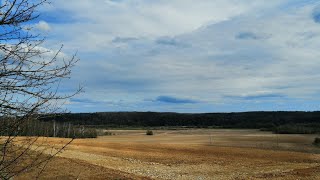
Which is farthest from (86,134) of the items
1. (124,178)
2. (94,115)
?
(94,115)

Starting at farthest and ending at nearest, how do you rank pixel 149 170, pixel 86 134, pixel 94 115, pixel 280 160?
pixel 94 115 → pixel 86 134 → pixel 280 160 → pixel 149 170

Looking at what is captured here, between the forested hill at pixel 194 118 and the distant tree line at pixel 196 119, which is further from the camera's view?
the forested hill at pixel 194 118

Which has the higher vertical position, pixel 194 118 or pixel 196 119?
pixel 194 118

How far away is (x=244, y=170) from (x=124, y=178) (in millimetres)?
10915

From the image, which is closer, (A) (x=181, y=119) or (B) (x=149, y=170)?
(B) (x=149, y=170)

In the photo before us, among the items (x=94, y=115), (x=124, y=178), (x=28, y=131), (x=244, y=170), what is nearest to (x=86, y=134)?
(x=244, y=170)

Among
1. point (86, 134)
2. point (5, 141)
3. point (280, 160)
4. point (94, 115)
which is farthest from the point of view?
point (94, 115)

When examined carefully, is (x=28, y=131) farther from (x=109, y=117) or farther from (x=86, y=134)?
(x=109, y=117)

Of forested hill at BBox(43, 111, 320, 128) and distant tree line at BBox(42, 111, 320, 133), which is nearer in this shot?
distant tree line at BBox(42, 111, 320, 133)

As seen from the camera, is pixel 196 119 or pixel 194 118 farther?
pixel 194 118

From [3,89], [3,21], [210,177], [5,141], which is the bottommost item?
[210,177]

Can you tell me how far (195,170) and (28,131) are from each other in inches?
896

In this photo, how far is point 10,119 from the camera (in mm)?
3594

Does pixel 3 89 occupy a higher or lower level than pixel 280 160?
higher
